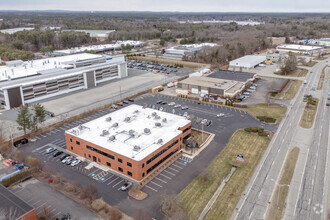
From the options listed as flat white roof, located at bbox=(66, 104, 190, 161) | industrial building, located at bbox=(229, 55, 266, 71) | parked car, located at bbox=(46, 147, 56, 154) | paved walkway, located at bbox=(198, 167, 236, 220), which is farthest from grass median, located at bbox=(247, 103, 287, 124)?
parked car, located at bbox=(46, 147, 56, 154)

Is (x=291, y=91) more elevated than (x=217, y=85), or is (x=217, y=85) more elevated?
(x=217, y=85)

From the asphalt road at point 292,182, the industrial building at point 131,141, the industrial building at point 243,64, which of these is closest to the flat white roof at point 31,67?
the industrial building at point 131,141

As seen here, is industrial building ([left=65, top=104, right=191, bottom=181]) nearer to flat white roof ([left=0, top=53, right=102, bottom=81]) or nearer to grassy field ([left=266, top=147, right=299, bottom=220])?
grassy field ([left=266, top=147, right=299, bottom=220])

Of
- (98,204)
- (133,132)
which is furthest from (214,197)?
(133,132)

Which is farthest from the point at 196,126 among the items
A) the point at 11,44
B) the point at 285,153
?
the point at 11,44

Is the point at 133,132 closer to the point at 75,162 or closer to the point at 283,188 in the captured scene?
the point at 75,162

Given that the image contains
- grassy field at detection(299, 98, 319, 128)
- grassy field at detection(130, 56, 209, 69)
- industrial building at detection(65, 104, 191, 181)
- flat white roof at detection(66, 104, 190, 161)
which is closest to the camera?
industrial building at detection(65, 104, 191, 181)

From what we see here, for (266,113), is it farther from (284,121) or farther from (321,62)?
(321,62)
